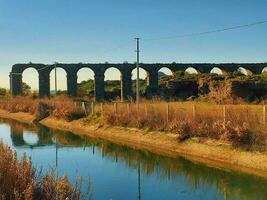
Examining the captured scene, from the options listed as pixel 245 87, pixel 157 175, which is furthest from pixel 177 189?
pixel 245 87

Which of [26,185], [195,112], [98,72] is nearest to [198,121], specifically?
[195,112]

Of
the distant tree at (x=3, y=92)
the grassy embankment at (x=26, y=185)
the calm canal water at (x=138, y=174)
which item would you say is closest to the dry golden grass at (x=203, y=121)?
the calm canal water at (x=138, y=174)

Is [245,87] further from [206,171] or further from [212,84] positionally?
[206,171]

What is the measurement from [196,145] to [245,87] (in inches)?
651

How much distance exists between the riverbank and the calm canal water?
2.31 ft

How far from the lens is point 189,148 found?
2220 cm

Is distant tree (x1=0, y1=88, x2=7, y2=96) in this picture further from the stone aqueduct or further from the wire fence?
the wire fence

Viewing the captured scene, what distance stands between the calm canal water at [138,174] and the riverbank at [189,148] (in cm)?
70

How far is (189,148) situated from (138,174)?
4.64 metres

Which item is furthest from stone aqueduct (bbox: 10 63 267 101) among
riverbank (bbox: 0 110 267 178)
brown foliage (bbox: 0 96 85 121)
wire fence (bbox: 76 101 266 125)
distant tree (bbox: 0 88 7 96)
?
riverbank (bbox: 0 110 267 178)

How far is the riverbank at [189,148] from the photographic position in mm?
18094

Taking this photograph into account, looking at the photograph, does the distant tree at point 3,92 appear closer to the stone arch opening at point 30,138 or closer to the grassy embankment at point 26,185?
the stone arch opening at point 30,138

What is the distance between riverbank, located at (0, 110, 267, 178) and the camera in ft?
59.4

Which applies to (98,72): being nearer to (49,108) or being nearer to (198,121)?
(49,108)
